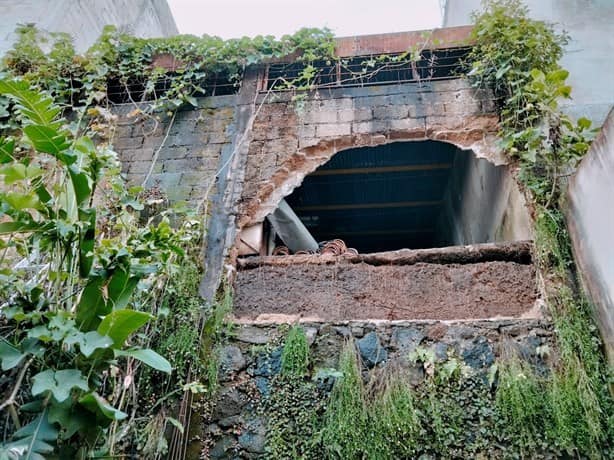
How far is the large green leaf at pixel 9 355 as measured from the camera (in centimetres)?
169

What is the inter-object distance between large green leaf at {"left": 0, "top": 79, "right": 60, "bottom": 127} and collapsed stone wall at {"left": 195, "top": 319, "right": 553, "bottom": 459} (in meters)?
1.59

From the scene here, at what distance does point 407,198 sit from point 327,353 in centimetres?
350

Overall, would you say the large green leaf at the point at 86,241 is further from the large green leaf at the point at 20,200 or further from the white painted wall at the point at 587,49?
the white painted wall at the point at 587,49

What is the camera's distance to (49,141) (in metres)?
1.95

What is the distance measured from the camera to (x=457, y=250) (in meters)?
3.05

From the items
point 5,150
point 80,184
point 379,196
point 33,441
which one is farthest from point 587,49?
point 33,441

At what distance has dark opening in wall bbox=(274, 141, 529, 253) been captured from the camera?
161 inches

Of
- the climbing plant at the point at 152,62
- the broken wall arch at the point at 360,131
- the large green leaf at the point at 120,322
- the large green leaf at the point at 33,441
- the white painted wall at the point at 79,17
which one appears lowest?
the large green leaf at the point at 33,441

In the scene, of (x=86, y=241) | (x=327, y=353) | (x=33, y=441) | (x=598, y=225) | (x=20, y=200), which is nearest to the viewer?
(x=33, y=441)

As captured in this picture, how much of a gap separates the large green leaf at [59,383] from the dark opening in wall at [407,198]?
3067 millimetres

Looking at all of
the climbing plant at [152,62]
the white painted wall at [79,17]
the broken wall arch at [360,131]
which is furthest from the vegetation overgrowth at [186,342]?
the white painted wall at [79,17]

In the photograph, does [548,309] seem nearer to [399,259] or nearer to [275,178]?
[399,259]

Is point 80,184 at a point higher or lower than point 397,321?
higher

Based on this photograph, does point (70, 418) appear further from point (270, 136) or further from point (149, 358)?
point (270, 136)
